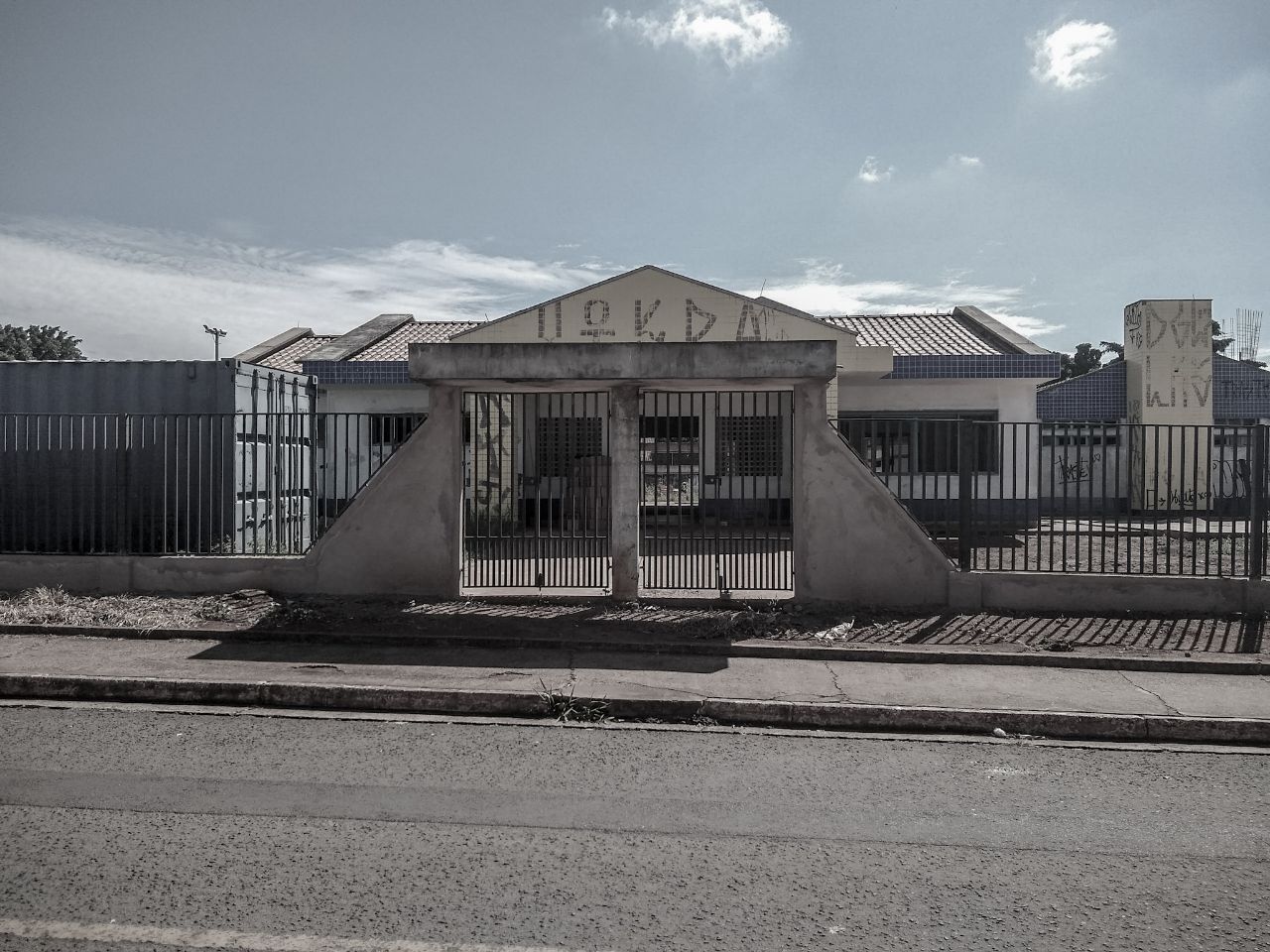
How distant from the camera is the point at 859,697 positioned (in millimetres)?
6668

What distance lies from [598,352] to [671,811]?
18.4ft

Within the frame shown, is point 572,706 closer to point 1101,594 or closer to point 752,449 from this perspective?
point 752,449

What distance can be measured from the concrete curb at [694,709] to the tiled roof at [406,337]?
13859 mm

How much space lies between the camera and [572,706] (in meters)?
6.46

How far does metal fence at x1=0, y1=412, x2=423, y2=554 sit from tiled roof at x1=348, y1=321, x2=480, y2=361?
30.0 feet

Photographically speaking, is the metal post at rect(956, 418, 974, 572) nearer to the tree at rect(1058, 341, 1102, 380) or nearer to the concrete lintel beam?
the concrete lintel beam

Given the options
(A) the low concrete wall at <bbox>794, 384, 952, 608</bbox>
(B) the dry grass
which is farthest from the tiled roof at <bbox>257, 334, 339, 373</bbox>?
(A) the low concrete wall at <bbox>794, 384, 952, 608</bbox>

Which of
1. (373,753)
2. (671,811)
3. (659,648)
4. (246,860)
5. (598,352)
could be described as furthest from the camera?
(598,352)

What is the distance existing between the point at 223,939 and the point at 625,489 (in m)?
6.74

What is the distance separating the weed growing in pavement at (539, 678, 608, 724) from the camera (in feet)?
20.9

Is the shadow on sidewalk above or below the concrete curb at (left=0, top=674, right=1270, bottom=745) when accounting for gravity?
above

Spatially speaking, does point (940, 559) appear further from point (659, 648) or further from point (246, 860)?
point (246, 860)

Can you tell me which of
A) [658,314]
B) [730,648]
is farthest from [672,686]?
[658,314]

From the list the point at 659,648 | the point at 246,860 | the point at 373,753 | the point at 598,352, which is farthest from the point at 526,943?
the point at 598,352
